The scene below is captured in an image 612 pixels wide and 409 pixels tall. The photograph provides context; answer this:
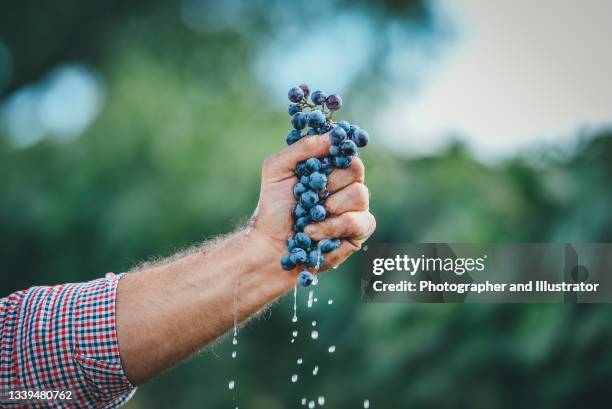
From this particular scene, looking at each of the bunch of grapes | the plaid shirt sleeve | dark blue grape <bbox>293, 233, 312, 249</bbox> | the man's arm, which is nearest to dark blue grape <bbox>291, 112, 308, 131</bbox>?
the bunch of grapes

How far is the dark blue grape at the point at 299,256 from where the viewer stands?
125 cm

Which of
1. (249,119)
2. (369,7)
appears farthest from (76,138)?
(369,7)

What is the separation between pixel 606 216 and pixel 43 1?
3916 millimetres

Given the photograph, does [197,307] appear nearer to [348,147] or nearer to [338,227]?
[338,227]

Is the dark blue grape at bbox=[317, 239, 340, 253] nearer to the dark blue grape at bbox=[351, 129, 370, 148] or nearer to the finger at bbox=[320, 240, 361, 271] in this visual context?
the finger at bbox=[320, 240, 361, 271]

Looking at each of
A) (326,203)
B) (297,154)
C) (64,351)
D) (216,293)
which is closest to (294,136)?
(297,154)

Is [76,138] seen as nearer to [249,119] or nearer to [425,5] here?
[249,119]

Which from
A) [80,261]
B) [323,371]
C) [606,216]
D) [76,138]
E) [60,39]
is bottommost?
[323,371]

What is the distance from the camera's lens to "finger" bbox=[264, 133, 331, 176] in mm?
1236

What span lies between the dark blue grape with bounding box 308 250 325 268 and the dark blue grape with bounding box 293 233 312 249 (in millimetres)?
18

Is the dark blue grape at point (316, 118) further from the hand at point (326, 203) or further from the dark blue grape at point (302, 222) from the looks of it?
the dark blue grape at point (302, 222)

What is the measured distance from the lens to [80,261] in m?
4.06

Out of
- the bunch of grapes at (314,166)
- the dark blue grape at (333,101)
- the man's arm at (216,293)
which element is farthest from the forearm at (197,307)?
the dark blue grape at (333,101)

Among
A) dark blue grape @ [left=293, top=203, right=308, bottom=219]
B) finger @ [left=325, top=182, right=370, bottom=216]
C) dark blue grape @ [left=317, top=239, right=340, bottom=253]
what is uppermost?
finger @ [left=325, top=182, right=370, bottom=216]
